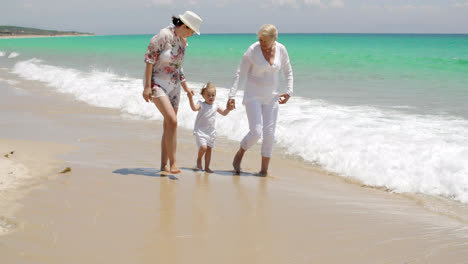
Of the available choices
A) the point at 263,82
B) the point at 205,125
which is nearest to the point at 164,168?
the point at 205,125

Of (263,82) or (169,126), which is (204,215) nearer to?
(169,126)

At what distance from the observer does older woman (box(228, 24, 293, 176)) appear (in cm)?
522

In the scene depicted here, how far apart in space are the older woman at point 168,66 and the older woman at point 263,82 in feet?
2.35

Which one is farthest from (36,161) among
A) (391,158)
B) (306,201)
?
(391,158)

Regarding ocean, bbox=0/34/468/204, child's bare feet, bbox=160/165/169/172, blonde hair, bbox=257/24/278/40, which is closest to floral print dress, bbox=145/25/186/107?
child's bare feet, bbox=160/165/169/172

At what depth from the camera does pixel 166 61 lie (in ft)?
16.1

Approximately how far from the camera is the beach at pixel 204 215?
311 cm

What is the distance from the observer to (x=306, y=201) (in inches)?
173

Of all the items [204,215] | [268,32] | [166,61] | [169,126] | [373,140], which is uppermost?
[268,32]

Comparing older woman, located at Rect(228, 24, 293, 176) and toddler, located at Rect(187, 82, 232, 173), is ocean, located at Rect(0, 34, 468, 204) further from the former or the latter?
toddler, located at Rect(187, 82, 232, 173)

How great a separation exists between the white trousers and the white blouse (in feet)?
0.24

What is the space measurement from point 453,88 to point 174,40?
12.4 meters

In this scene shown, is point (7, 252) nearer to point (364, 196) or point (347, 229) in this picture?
point (347, 229)

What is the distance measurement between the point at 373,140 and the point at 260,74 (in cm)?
237
